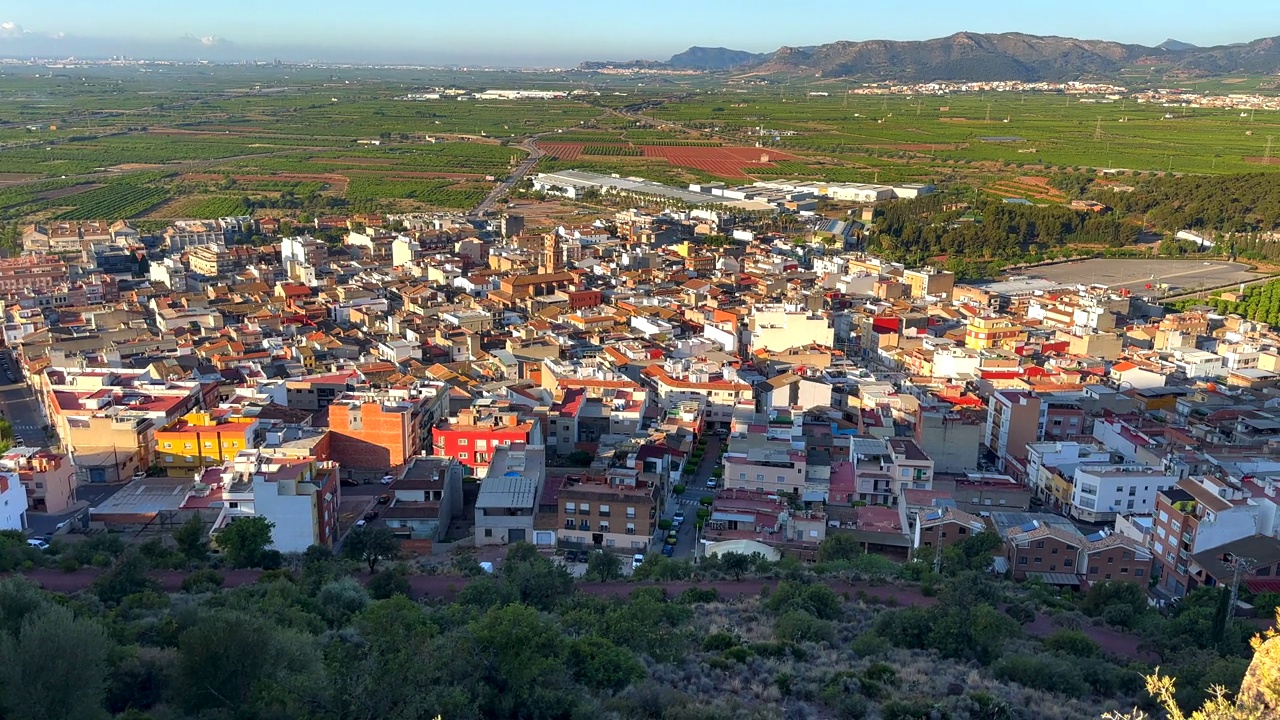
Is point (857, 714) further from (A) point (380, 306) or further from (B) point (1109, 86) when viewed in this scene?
(B) point (1109, 86)

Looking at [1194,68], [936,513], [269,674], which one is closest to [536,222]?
[936,513]

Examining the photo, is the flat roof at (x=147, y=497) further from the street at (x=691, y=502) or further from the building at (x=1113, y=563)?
the building at (x=1113, y=563)

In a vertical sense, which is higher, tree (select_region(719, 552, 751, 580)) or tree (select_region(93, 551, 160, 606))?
tree (select_region(93, 551, 160, 606))

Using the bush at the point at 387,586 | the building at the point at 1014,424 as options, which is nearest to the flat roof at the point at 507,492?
the bush at the point at 387,586

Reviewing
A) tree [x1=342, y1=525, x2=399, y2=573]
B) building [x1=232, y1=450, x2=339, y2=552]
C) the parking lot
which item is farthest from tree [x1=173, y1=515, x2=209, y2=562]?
the parking lot

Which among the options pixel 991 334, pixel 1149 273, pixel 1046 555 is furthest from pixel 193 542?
pixel 1149 273

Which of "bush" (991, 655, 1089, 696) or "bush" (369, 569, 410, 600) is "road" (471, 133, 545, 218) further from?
"bush" (991, 655, 1089, 696)

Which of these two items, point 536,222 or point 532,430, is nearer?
point 532,430
